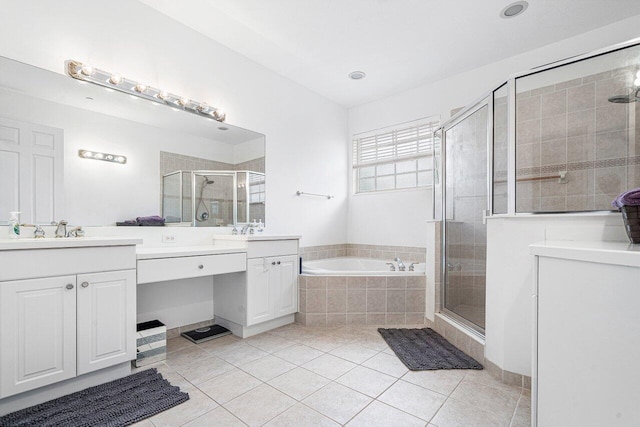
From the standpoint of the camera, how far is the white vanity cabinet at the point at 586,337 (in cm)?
92

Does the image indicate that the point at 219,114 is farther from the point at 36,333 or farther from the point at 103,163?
the point at 36,333

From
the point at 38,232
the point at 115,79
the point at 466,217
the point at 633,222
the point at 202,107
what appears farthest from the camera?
the point at 202,107

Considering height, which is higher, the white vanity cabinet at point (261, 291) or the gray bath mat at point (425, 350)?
the white vanity cabinet at point (261, 291)

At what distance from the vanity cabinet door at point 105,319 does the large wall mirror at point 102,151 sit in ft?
1.93

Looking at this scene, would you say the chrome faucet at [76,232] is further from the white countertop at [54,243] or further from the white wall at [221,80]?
the white wall at [221,80]


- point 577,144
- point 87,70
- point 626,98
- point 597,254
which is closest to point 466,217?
point 577,144

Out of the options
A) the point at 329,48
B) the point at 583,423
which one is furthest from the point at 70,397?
the point at 329,48

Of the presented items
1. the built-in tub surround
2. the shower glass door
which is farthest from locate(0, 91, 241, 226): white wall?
the shower glass door

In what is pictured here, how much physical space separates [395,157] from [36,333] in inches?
147

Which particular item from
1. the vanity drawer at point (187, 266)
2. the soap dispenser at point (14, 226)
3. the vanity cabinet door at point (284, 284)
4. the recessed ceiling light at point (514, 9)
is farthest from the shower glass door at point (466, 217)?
the soap dispenser at point (14, 226)

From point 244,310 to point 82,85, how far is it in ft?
6.71

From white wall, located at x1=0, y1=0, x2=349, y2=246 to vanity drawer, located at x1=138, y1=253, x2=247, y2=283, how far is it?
0.94 metres

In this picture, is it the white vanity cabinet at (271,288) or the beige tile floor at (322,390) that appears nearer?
the beige tile floor at (322,390)

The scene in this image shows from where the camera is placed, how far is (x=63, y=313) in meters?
1.61
